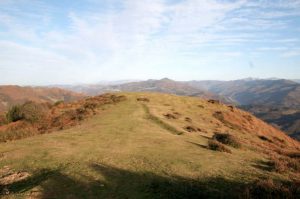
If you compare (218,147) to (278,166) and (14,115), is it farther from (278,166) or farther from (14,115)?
(14,115)

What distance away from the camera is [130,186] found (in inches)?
537

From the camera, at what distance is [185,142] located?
75.8 ft

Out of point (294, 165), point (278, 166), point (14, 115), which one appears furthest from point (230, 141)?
point (14, 115)

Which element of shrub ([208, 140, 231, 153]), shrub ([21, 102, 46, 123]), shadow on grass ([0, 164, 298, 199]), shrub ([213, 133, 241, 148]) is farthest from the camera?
shrub ([21, 102, 46, 123])

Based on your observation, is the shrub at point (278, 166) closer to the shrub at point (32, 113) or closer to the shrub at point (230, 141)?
the shrub at point (230, 141)

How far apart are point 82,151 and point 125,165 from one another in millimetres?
4366

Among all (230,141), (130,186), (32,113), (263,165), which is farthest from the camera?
(32,113)

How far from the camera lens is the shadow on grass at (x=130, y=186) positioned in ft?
41.7

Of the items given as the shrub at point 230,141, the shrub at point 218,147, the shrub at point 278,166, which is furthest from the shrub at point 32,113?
the shrub at point 278,166

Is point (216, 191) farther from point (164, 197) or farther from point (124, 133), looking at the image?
point (124, 133)

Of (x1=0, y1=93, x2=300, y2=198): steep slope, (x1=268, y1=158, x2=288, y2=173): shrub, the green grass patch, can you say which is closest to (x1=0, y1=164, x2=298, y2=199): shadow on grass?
(x1=0, y1=93, x2=300, y2=198): steep slope

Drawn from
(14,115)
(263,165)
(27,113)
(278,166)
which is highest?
(278,166)

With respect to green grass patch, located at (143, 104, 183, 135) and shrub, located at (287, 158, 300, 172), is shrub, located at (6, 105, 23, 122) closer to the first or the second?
green grass patch, located at (143, 104, 183, 135)

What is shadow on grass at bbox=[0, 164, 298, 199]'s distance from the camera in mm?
12703
